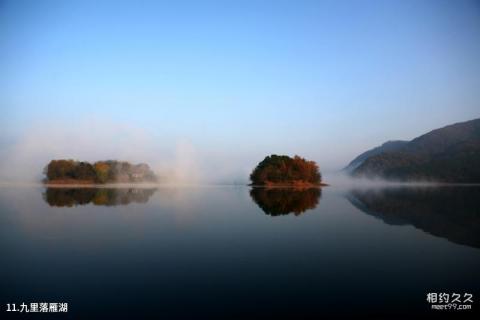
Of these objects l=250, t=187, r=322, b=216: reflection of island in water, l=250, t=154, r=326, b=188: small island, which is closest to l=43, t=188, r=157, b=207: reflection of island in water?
l=250, t=187, r=322, b=216: reflection of island in water

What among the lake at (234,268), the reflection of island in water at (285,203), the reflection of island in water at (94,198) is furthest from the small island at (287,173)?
the lake at (234,268)

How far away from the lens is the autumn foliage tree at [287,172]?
116 meters

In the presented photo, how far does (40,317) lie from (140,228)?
39.9 ft

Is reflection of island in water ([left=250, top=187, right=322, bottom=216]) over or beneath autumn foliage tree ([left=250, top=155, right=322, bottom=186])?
beneath

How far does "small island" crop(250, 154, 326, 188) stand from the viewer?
381ft

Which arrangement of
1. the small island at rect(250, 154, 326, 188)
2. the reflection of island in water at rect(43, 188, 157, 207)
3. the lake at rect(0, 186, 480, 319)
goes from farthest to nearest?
the small island at rect(250, 154, 326, 188)
the reflection of island in water at rect(43, 188, 157, 207)
the lake at rect(0, 186, 480, 319)

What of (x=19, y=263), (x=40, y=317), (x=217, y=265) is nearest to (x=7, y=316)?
(x=40, y=317)

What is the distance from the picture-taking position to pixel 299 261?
1425 cm

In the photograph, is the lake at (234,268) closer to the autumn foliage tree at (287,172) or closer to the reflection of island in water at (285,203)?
the reflection of island in water at (285,203)

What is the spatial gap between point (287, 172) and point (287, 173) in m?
Answer: 0.39

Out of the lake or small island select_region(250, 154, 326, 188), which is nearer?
the lake

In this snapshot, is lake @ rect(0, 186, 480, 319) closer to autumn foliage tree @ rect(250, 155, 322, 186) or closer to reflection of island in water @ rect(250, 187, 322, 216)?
reflection of island in water @ rect(250, 187, 322, 216)

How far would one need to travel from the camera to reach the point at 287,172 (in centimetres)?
11644

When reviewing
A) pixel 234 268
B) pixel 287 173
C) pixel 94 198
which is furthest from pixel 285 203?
pixel 287 173
